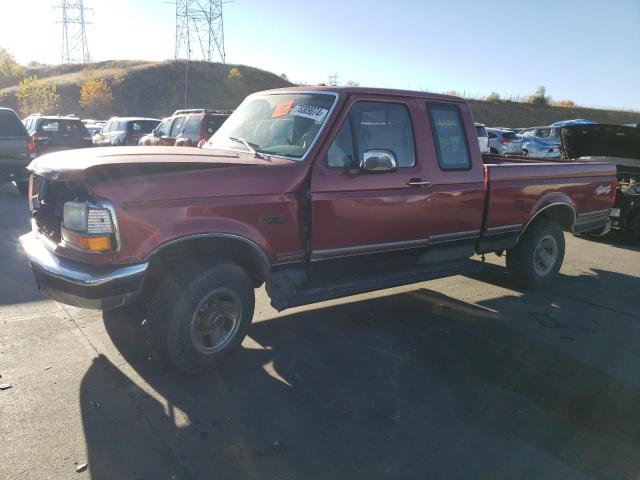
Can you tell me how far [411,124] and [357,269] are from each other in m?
1.48

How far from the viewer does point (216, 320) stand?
3742mm

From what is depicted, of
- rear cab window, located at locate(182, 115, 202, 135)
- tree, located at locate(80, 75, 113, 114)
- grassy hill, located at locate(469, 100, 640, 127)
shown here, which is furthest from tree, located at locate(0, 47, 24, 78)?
rear cab window, located at locate(182, 115, 202, 135)

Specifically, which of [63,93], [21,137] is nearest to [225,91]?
[63,93]

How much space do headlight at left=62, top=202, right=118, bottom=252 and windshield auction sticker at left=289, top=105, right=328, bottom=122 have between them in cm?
186

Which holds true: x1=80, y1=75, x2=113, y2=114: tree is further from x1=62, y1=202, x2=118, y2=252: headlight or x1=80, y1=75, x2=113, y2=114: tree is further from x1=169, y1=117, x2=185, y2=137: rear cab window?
x1=62, y1=202, x2=118, y2=252: headlight

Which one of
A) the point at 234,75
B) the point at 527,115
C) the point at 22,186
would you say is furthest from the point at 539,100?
the point at 22,186

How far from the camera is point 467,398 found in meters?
3.65

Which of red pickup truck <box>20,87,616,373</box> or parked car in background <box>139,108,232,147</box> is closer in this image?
red pickup truck <box>20,87,616,373</box>

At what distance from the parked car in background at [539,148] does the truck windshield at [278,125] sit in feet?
66.7

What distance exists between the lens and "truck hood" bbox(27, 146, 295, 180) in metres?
3.27

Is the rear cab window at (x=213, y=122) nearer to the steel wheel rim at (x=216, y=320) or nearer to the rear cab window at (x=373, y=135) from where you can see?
the rear cab window at (x=373, y=135)

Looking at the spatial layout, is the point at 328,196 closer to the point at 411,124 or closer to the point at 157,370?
the point at 411,124

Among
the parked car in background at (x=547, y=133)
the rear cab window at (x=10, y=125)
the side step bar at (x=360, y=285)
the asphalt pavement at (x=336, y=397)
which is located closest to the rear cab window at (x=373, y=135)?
the side step bar at (x=360, y=285)

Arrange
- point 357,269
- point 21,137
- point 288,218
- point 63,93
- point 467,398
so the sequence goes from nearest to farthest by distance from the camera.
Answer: point 467,398
point 288,218
point 357,269
point 21,137
point 63,93
